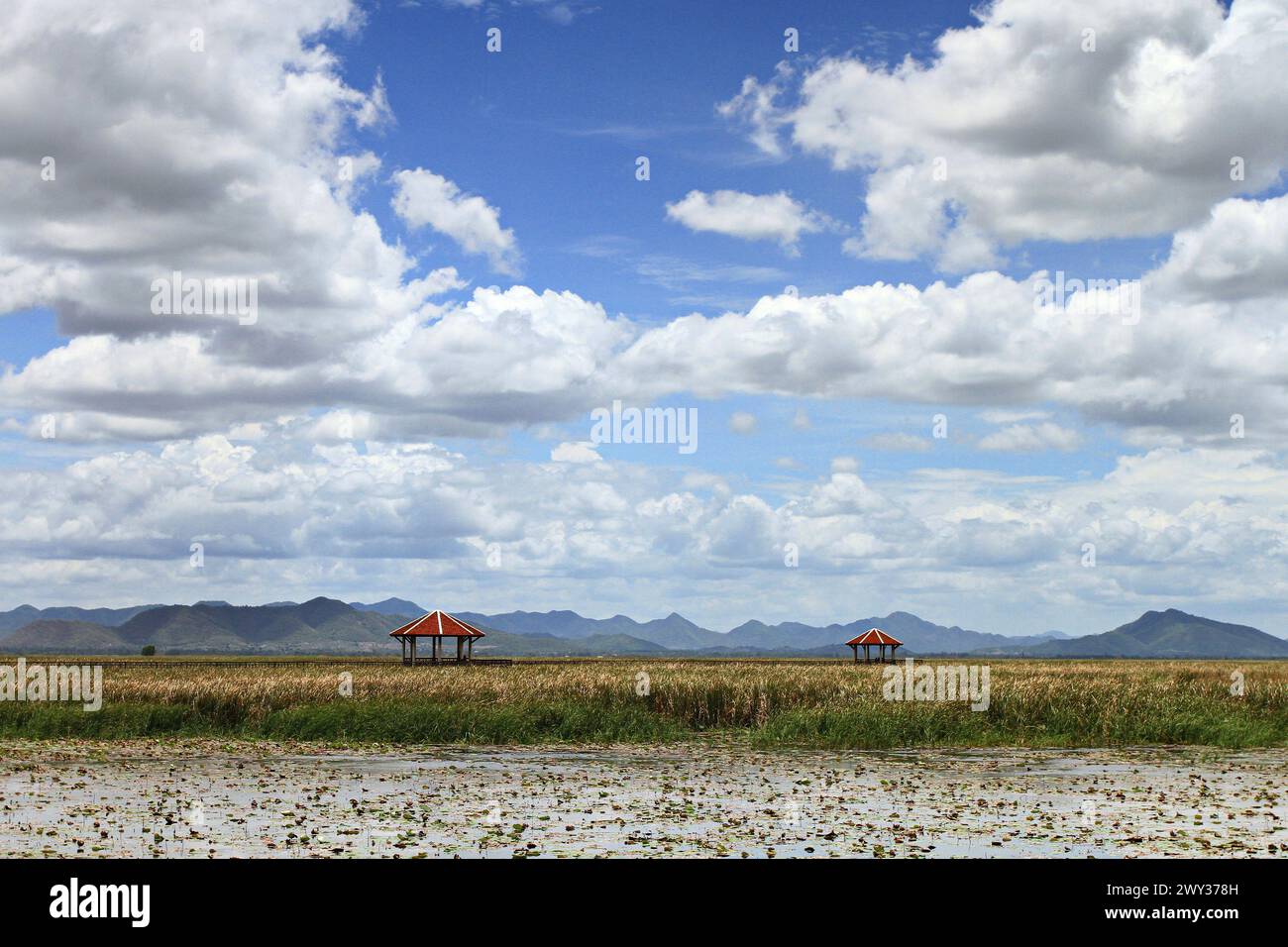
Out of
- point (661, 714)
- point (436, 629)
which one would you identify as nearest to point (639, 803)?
point (661, 714)

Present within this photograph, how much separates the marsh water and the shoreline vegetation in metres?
3.61

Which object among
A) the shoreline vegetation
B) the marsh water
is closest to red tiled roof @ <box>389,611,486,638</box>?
the shoreline vegetation

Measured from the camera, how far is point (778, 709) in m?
45.7

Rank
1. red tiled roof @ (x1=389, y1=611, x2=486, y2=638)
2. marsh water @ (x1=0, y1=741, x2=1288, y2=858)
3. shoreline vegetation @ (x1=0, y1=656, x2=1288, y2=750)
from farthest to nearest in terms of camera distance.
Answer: red tiled roof @ (x1=389, y1=611, x2=486, y2=638)
shoreline vegetation @ (x1=0, y1=656, x2=1288, y2=750)
marsh water @ (x1=0, y1=741, x2=1288, y2=858)

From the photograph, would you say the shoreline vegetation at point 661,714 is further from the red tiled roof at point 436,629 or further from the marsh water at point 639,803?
the red tiled roof at point 436,629

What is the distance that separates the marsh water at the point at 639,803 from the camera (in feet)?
64.6

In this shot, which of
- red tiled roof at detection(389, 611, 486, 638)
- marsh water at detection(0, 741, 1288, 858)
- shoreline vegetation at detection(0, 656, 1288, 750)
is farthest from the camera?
red tiled roof at detection(389, 611, 486, 638)

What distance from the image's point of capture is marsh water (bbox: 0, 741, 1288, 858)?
1969cm

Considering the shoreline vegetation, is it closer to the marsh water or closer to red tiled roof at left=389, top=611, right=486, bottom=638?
the marsh water

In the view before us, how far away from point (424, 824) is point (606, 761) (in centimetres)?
1333

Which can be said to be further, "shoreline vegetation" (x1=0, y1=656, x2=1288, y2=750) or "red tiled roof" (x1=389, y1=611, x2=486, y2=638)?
"red tiled roof" (x1=389, y1=611, x2=486, y2=638)
